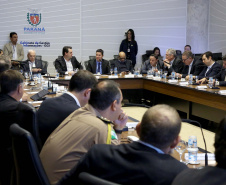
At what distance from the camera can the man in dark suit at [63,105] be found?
2.60 meters

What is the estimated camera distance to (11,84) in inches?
120

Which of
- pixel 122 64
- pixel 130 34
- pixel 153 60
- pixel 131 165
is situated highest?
pixel 130 34

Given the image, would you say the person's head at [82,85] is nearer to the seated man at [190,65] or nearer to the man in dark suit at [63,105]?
the man in dark suit at [63,105]

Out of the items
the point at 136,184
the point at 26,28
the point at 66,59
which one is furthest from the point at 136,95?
the point at 136,184

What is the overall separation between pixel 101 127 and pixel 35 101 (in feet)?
8.00

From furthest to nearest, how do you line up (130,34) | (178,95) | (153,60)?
1. (130,34)
2. (153,60)
3. (178,95)

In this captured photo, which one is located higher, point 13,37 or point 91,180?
point 13,37

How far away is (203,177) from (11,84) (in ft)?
7.56

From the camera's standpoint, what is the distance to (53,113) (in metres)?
2.62

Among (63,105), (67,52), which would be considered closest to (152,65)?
(67,52)

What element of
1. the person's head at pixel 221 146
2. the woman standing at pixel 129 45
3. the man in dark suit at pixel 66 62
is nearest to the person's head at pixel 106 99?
the person's head at pixel 221 146

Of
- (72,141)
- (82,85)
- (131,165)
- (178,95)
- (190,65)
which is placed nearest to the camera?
(131,165)

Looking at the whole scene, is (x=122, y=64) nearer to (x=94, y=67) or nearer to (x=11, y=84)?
(x=94, y=67)

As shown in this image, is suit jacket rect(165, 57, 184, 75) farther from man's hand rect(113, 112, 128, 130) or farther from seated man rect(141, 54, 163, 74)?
man's hand rect(113, 112, 128, 130)
